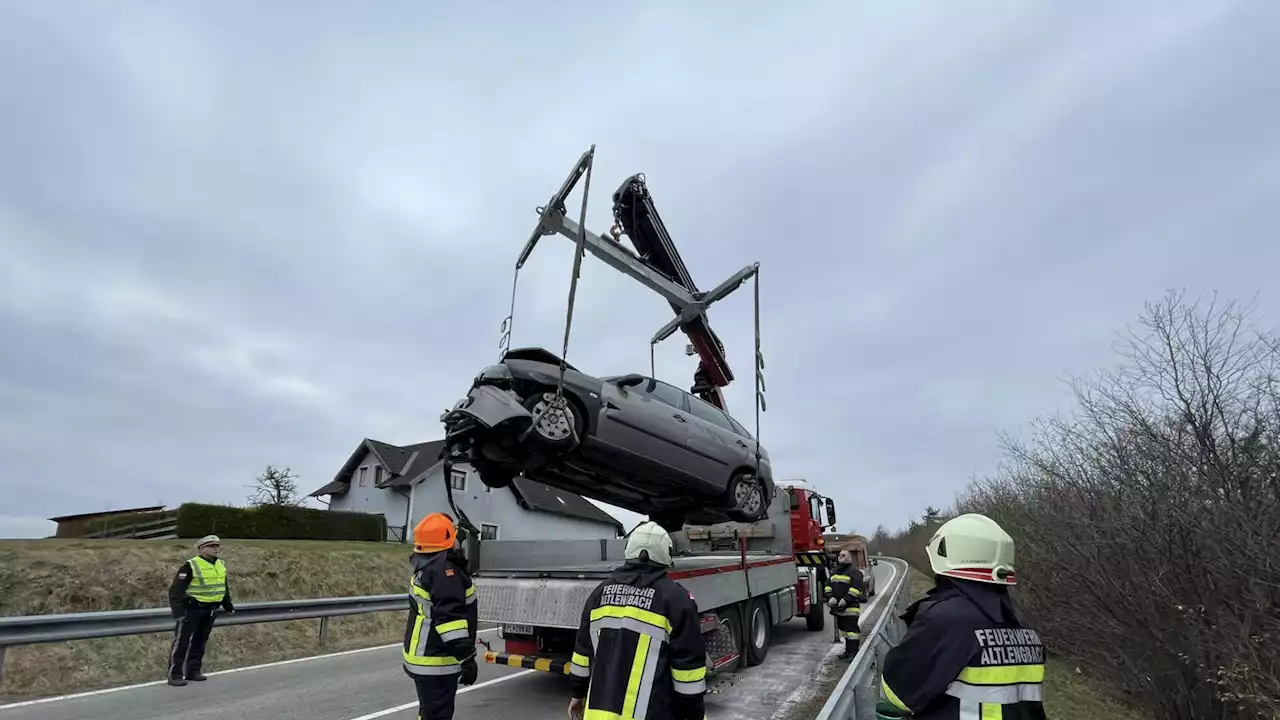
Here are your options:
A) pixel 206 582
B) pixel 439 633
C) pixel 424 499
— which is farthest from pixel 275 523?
pixel 439 633

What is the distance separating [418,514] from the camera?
27.7 m

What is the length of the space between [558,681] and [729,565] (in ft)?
7.22

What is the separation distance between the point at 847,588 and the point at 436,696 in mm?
6277

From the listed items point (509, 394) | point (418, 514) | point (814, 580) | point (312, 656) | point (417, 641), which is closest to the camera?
point (417, 641)

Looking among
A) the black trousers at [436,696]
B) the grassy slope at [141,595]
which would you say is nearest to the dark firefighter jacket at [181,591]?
the grassy slope at [141,595]

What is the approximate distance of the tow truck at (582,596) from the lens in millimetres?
5957

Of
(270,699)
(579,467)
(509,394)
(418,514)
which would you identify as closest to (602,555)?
(579,467)

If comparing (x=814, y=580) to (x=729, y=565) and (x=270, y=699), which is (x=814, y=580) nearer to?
(x=729, y=565)

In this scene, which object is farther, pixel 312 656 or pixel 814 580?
pixel 814 580

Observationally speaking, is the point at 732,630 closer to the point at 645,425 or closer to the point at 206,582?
the point at 645,425

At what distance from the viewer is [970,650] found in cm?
209

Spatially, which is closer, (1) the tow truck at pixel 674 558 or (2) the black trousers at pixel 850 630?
(1) the tow truck at pixel 674 558

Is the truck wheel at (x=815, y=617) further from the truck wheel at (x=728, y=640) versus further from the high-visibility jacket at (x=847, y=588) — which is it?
the truck wheel at (x=728, y=640)

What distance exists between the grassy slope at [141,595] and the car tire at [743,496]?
19.3 feet
